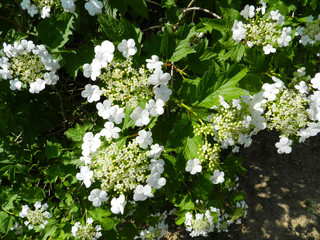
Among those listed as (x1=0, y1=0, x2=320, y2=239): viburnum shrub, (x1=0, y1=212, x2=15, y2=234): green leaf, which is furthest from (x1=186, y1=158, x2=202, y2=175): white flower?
(x1=0, y1=212, x2=15, y2=234): green leaf

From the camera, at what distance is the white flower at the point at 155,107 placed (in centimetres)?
197

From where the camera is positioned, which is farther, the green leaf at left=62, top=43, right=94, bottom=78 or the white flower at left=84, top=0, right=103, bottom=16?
the green leaf at left=62, top=43, right=94, bottom=78

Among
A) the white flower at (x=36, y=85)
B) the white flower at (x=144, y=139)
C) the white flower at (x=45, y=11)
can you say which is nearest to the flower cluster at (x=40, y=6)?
the white flower at (x=45, y=11)

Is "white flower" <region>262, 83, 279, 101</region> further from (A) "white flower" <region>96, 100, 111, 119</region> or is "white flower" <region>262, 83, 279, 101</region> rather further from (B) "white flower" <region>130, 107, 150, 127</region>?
(A) "white flower" <region>96, 100, 111, 119</region>

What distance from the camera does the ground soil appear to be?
5.23m

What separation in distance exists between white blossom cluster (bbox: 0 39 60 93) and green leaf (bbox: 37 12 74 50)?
0.13 metres

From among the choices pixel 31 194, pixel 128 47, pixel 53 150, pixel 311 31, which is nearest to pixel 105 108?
pixel 128 47

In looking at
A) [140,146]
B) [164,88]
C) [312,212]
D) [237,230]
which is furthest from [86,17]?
[312,212]

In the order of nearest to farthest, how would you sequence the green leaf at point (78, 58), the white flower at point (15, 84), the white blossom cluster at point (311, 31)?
1. the white flower at point (15, 84)
2. the green leaf at point (78, 58)
3. the white blossom cluster at point (311, 31)

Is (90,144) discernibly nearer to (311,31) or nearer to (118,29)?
(118,29)

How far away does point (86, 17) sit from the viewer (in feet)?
9.35

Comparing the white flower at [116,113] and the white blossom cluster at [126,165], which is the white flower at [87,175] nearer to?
the white blossom cluster at [126,165]

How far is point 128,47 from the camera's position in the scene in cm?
A: 216

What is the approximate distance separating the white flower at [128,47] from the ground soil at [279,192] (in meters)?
3.94
